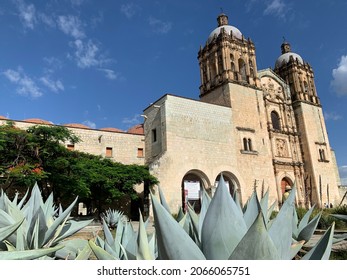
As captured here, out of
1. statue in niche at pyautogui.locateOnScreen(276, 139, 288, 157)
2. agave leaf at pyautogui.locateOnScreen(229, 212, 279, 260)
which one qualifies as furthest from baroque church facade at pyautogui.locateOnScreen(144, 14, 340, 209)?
agave leaf at pyautogui.locateOnScreen(229, 212, 279, 260)

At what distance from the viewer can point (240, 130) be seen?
57.0ft

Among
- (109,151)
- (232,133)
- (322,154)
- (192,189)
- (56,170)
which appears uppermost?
(232,133)

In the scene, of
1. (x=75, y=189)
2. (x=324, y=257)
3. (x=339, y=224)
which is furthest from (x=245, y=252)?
(x=75, y=189)

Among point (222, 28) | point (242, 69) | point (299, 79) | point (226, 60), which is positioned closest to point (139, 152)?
point (226, 60)

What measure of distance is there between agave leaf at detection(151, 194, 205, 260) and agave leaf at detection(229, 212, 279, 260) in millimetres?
127

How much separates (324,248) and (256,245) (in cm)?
25

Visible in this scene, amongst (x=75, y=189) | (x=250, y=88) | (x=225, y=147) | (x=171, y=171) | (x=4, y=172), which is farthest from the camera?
(x=250, y=88)

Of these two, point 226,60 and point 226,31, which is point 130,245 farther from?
point 226,31

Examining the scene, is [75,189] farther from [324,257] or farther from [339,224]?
[324,257]

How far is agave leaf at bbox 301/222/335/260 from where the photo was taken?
0.75 m

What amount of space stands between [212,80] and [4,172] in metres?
14.0

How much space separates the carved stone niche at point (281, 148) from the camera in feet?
67.1

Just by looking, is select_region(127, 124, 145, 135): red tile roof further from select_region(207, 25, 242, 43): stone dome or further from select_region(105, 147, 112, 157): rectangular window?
select_region(207, 25, 242, 43): stone dome

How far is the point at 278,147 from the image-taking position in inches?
806
